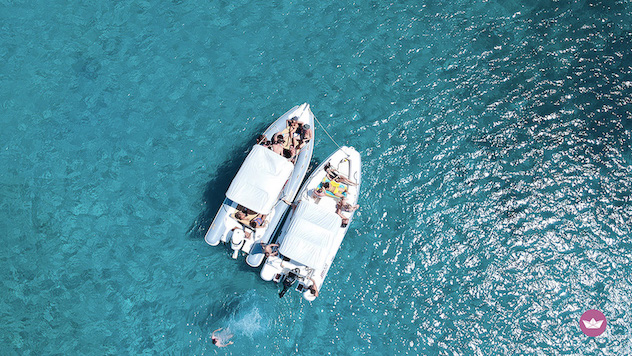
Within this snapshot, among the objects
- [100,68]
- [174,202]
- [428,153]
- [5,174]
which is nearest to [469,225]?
[428,153]

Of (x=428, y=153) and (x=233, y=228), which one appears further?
(x=428, y=153)

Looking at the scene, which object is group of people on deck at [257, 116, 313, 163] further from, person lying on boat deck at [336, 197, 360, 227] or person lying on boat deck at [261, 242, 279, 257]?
person lying on boat deck at [261, 242, 279, 257]

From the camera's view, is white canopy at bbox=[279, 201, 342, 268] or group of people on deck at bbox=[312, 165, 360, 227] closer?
white canopy at bbox=[279, 201, 342, 268]

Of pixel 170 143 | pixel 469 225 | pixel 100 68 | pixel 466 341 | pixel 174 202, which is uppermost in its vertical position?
pixel 100 68

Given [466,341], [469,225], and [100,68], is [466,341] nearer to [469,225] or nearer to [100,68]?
[469,225]

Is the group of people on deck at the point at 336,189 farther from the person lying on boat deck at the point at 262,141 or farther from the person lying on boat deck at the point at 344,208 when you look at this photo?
the person lying on boat deck at the point at 262,141

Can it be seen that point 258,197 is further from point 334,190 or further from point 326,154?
point 326,154

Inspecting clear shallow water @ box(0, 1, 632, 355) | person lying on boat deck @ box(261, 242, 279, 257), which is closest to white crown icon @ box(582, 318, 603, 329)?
clear shallow water @ box(0, 1, 632, 355)
